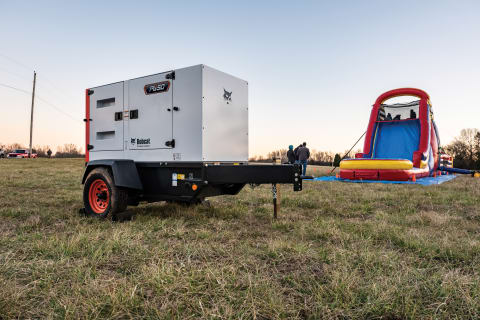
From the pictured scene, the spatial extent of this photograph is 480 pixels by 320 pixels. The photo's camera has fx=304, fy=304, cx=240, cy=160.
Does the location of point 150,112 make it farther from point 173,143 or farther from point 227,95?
point 227,95

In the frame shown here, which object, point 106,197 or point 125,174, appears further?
point 106,197

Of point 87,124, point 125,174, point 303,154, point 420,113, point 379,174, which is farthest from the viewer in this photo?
point 303,154

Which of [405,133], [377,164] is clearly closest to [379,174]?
[377,164]

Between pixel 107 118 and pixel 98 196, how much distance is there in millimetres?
1658

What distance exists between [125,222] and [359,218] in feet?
14.0

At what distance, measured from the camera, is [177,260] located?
3.15m

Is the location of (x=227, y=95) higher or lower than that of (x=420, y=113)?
lower

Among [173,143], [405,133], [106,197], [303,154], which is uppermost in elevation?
[405,133]

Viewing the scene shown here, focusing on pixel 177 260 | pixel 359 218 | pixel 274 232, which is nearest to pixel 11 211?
pixel 177 260

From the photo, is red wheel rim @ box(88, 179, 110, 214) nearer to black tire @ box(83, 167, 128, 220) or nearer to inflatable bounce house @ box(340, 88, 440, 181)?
black tire @ box(83, 167, 128, 220)

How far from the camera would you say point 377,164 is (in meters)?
8.70

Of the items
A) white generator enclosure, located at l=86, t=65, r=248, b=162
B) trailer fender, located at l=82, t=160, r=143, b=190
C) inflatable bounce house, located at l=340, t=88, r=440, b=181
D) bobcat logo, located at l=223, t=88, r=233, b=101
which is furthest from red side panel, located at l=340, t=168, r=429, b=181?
trailer fender, located at l=82, t=160, r=143, b=190

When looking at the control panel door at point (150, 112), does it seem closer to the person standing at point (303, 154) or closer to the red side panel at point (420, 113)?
the red side panel at point (420, 113)

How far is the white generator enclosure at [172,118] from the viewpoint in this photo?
16.8 feet
